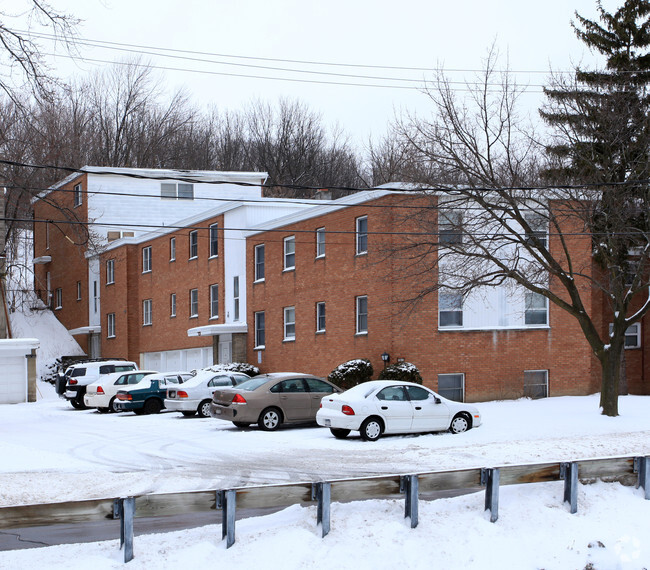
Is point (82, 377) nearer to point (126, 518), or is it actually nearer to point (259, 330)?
point (259, 330)

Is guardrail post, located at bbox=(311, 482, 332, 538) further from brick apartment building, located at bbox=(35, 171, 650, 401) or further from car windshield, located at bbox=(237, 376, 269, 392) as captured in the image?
brick apartment building, located at bbox=(35, 171, 650, 401)

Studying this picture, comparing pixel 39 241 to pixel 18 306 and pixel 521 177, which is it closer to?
pixel 18 306

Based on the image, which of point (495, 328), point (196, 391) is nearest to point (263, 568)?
point (196, 391)

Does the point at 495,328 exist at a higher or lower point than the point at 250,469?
higher

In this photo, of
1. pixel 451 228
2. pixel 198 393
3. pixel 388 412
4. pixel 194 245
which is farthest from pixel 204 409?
pixel 194 245

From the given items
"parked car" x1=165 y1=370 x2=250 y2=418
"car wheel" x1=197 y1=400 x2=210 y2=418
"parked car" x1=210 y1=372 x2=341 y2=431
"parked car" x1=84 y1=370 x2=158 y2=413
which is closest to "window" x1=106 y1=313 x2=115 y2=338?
"parked car" x1=84 y1=370 x2=158 y2=413

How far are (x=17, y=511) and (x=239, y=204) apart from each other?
→ 1245 inches

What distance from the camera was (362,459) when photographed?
1708cm

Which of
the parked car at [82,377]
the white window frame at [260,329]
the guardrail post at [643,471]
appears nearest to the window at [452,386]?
the white window frame at [260,329]

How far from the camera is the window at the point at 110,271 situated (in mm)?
A: 50122

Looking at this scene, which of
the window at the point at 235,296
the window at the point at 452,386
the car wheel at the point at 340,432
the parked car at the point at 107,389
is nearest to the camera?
the car wheel at the point at 340,432

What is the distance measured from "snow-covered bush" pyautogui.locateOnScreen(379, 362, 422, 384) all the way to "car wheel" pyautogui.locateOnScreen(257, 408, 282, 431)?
695 cm

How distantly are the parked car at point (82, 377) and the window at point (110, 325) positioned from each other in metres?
16.2

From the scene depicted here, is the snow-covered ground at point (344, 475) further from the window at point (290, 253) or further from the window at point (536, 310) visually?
the window at point (290, 253)
